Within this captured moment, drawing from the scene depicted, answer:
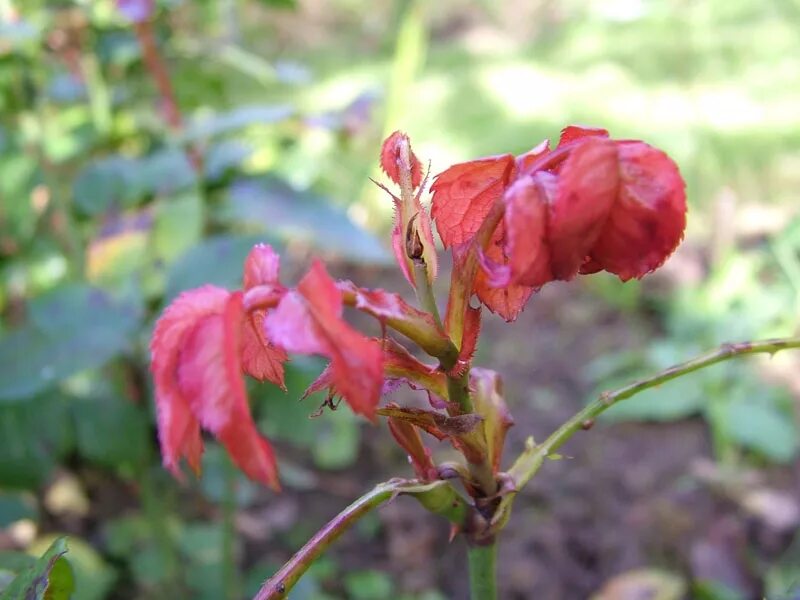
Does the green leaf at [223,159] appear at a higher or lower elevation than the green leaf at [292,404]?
higher

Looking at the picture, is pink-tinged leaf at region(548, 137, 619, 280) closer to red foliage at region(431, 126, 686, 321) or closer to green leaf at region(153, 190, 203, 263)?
red foliage at region(431, 126, 686, 321)

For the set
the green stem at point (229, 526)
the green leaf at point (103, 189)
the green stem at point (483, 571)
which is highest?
the green stem at point (483, 571)

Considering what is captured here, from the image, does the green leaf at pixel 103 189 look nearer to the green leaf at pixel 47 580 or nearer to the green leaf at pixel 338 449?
the green leaf at pixel 338 449

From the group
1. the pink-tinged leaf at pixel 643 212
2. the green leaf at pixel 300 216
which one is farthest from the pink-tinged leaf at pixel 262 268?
the green leaf at pixel 300 216

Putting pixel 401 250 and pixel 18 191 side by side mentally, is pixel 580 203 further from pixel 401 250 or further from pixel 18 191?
pixel 18 191

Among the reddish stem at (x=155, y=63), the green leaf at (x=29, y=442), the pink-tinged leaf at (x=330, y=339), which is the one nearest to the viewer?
the pink-tinged leaf at (x=330, y=339)

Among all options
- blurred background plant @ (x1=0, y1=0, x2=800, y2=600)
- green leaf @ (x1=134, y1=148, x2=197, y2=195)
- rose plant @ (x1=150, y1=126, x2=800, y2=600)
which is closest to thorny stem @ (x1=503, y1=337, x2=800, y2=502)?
rose plant @ (x1=150, y1=126, x2=800, y2=600)
